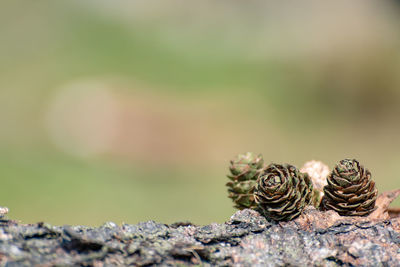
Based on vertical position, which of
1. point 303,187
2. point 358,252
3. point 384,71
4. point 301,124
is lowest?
point 358,252

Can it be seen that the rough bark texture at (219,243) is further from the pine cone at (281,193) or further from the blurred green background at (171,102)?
the blurred green background at (171,102)

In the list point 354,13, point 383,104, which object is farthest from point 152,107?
point 354,13

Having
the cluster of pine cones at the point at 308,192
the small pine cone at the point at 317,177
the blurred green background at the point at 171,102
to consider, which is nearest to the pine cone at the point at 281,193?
the cluster of pine cones at the point at 308,192

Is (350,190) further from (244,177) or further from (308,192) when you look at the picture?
(244,177)

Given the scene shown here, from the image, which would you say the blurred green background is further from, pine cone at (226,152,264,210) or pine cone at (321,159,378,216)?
pine cone at (321,159,378,216)

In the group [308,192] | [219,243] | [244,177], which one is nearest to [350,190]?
[308,192]

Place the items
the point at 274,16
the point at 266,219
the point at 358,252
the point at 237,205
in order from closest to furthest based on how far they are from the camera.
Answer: the point at 358,252 → the point at 266,219 → the point at 237,205 → the point at 274,16

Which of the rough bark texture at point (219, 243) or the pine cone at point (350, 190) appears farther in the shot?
the pine cone at point (350, 190)

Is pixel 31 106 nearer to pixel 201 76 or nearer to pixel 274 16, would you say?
pixel 201 76
